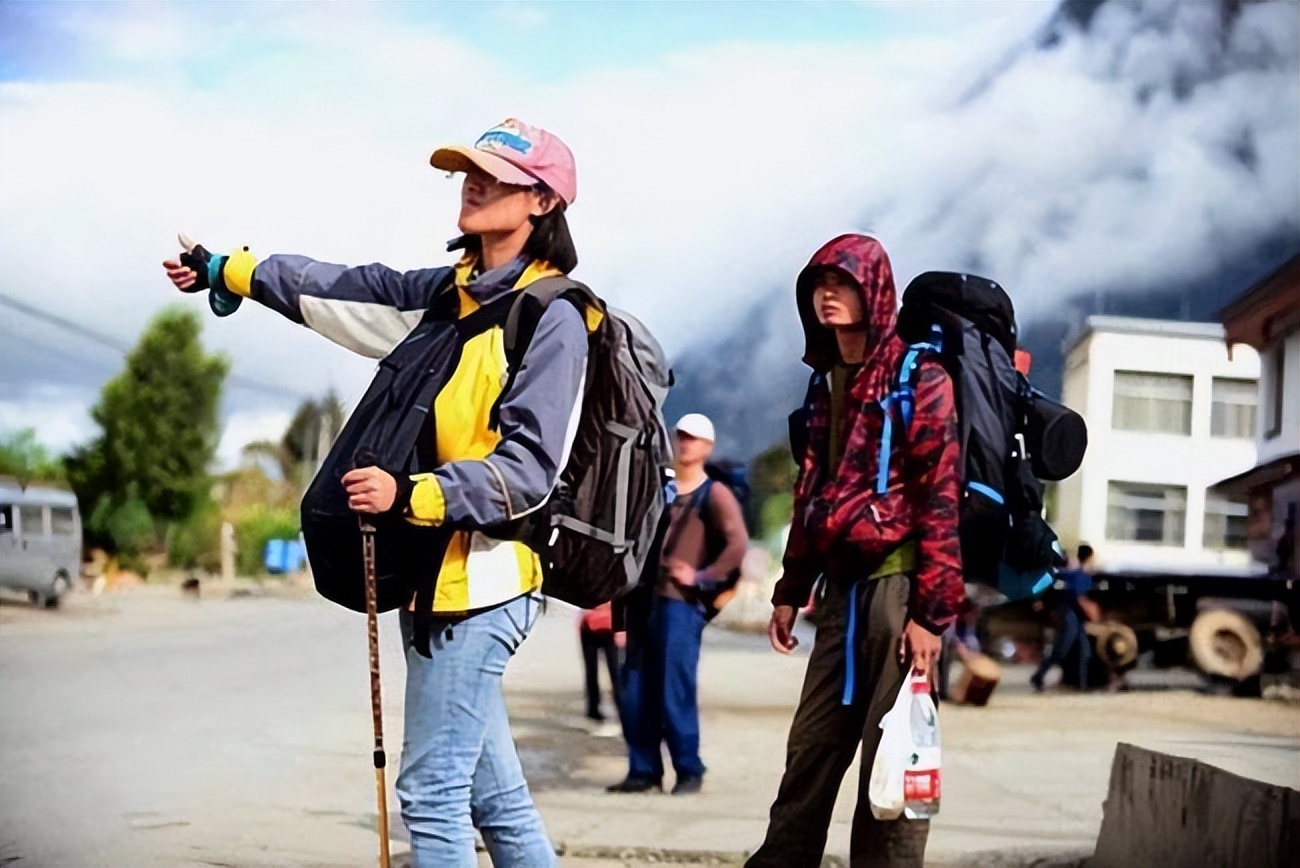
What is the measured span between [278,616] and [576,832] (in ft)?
2.91

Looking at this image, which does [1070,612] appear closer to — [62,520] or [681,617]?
[681,617]

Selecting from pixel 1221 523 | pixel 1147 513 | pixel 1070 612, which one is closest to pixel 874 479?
pixel 1070 612

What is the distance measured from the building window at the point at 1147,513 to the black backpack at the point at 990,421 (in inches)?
6.5

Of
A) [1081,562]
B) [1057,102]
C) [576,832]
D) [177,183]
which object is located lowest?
[576,832]

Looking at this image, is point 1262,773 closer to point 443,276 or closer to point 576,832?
point 576,832

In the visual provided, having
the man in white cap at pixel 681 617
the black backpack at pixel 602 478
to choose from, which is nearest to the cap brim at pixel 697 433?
the man in white cap at pixel 681 617

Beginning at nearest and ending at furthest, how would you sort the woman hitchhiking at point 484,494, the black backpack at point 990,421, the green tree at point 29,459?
the woman hitchhiking at point 484,494 → the black backpack at point 990,421 → the green tree at point 29,459

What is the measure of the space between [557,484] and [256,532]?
100 centimetres

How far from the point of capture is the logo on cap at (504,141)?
4.09 metres

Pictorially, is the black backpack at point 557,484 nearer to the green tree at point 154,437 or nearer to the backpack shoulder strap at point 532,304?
the backpack shoulder strap at point 532,304

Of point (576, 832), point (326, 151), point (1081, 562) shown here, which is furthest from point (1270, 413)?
point (326, 151)

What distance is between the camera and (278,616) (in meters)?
4.45

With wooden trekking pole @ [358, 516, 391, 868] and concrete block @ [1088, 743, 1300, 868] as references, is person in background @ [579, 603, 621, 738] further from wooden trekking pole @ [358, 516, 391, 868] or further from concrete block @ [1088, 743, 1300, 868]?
concrete block @ [1088, 743, 1300, 868]

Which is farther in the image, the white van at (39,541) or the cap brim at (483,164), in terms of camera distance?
the white van at (39,541)
